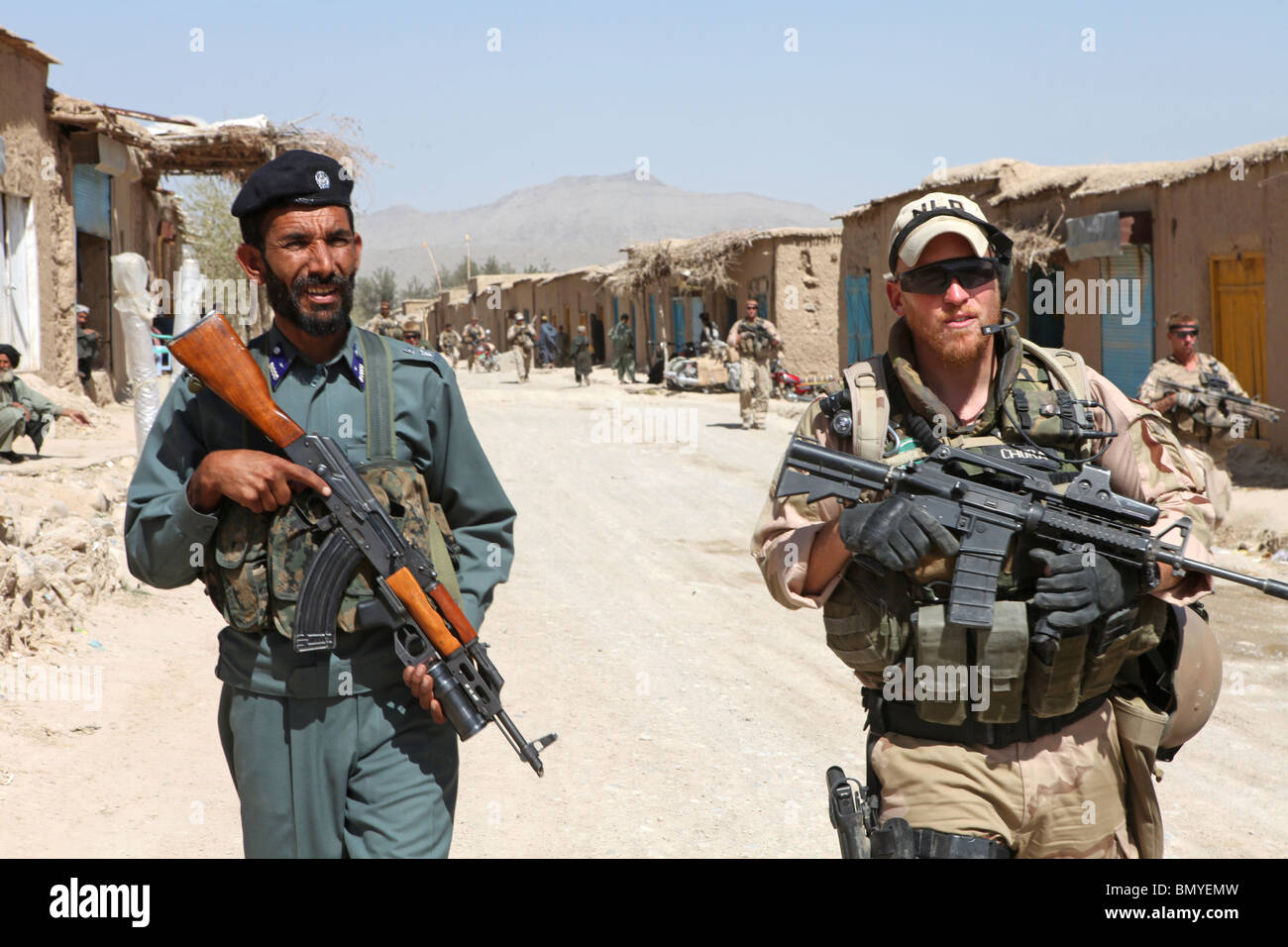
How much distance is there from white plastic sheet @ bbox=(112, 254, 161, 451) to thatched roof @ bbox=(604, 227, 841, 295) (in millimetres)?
14539

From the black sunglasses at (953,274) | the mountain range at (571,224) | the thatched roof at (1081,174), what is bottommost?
the black sunglasses at (953,274)

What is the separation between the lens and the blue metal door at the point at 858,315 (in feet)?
64.9

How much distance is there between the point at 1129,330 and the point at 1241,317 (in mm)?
1910

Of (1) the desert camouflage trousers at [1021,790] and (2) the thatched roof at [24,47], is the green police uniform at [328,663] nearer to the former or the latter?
(1) the desert camouflage trousers at [1021,790]

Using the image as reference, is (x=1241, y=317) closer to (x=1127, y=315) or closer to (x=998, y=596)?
(x=1127, y=315)

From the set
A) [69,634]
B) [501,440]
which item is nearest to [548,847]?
[69,634]

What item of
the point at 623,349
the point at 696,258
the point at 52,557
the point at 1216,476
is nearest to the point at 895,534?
the point at 52,557

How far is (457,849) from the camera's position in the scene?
3908mm

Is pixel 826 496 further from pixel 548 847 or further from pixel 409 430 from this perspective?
pixel 548 847

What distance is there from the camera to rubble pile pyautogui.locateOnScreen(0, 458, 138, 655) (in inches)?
222

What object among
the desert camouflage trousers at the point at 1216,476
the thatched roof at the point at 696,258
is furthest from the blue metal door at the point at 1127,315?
the thatched roof at the point at 696,258

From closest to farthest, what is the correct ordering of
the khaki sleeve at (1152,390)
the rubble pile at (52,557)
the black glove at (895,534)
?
the black glove at (895,534) < the rubble pile at (52,557) < the khaki sleeve at (1152,390)

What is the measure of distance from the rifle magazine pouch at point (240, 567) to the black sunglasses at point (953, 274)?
138 cm
